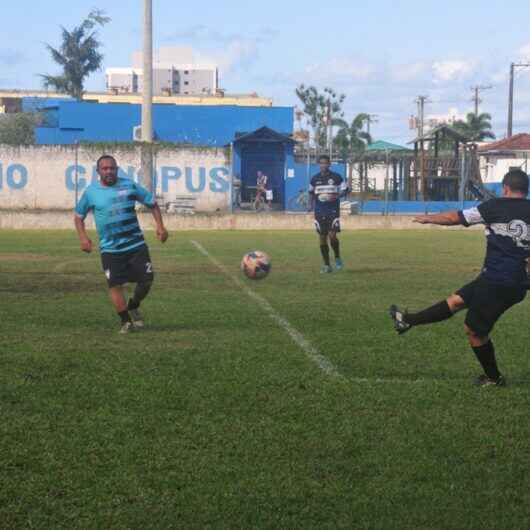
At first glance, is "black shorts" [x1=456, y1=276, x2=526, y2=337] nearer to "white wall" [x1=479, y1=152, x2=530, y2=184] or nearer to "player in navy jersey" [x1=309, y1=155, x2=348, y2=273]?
"player in navy jersey" [x1=309, y1=155, x2=348, y2=273]

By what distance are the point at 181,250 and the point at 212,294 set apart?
395 inches

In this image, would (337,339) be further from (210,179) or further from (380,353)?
(210,179)

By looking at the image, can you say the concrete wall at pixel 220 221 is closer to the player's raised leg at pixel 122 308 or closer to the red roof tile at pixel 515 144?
the player's raised leg at pixel 122 308

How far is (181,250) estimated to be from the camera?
24.4 meters

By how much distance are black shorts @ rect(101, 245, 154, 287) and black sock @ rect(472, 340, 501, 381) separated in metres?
4.16

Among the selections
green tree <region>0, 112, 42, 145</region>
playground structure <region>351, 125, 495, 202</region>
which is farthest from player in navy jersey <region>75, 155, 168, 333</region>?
green tree <region>0, 112, 42, 145</region>

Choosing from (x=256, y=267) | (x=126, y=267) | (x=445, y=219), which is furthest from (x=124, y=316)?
(x=256, y=267)

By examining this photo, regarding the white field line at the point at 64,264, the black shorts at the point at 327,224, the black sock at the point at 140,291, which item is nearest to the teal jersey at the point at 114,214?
the black sock at the point at 140,291

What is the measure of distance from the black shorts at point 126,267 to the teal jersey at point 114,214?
0.20ft

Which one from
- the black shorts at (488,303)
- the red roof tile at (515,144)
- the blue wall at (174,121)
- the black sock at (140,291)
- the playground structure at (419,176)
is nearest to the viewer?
the black shorts at (488,303)

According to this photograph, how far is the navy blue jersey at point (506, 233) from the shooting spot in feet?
24.8

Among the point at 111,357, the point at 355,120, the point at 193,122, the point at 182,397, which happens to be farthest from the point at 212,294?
the point at 355,120

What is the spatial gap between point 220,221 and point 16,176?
10.0 metres

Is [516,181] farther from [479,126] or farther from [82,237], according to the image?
[479,126]
